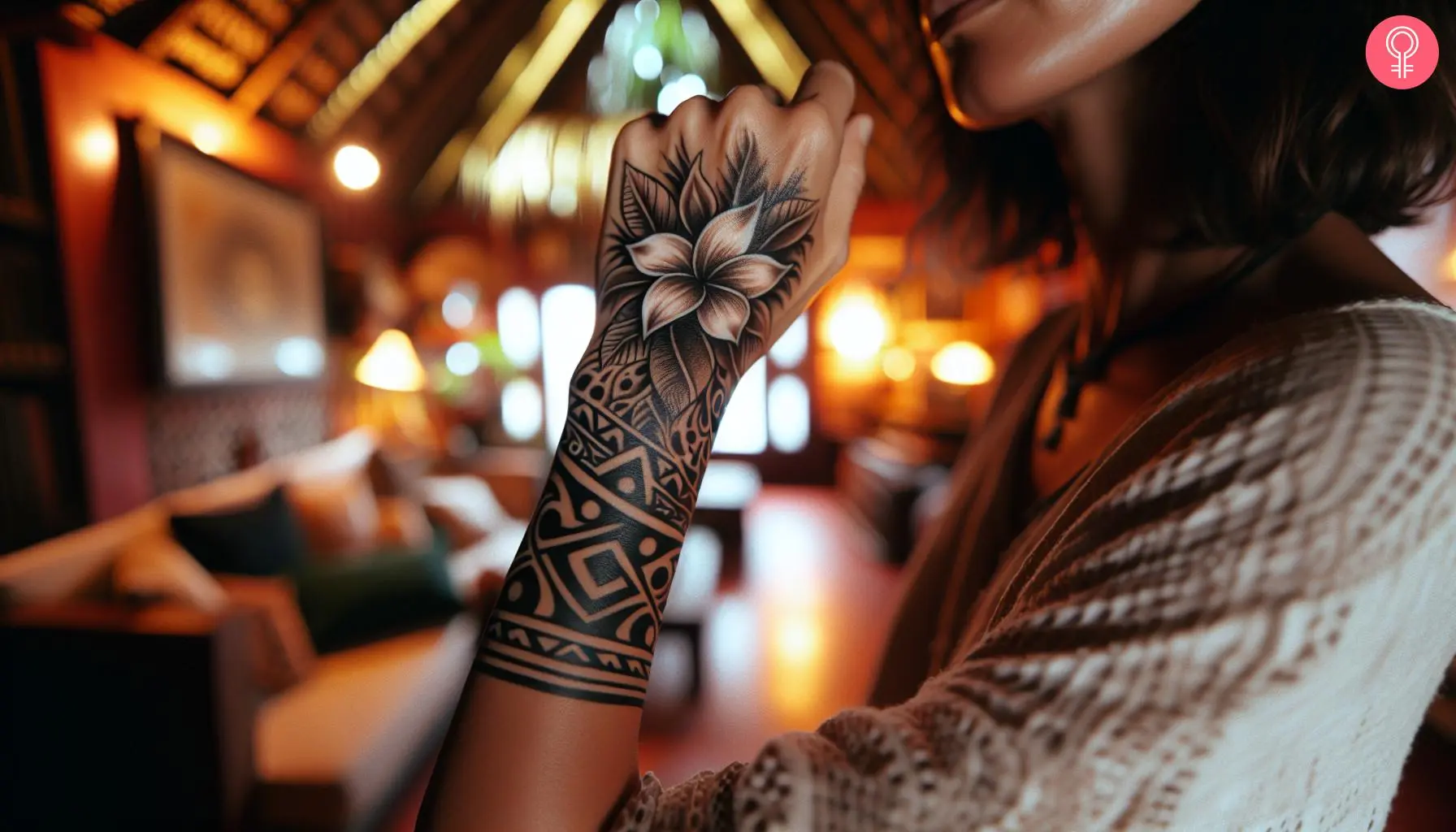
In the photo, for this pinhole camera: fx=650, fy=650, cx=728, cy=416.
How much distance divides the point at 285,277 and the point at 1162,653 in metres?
4.48

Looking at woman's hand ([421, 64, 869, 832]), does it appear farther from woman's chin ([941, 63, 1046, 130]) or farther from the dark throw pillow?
the dark throw pillow

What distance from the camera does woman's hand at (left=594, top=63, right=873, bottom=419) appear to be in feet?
1.59

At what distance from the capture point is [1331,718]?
32 centimetres

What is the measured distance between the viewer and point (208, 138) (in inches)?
128

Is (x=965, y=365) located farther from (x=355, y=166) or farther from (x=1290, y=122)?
(x=1290, y=122)

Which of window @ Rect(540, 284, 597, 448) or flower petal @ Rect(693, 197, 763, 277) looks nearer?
flower petal @ Rect(693, 197, 763, 277)

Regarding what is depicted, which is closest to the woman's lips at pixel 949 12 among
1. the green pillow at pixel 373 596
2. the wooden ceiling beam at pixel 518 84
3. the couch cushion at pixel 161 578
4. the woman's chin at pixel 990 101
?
the woman's chin at pixel 990 101

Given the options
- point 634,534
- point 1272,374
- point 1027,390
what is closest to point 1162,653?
point 1272,374

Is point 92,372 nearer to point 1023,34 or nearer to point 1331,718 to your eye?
point 1023,34

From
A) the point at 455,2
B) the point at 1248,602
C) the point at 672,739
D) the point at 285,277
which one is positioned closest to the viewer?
the point at 1248,602

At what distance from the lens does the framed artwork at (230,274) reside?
283 centimetres

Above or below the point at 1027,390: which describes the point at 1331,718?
below

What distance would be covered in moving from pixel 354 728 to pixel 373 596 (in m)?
0.63

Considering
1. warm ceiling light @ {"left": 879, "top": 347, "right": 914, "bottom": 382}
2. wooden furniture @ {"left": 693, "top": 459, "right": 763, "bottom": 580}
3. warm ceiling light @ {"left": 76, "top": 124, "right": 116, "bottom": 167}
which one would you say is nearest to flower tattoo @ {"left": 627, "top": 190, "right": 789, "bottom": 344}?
warm ceiling light @ {"left": 76, "top": 124, "right": 116, "bottom": 167}
